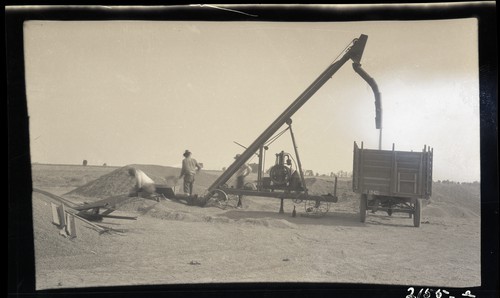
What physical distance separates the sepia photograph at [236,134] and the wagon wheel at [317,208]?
34 centimetres

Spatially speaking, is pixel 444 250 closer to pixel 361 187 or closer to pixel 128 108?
pixel 361 187

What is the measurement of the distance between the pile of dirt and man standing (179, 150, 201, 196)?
0.12 m

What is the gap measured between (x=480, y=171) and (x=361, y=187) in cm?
200

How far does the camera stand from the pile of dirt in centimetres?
696

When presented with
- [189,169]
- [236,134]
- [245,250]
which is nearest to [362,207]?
[245,250]

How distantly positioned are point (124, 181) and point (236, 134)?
201 cm

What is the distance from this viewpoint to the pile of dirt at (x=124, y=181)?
6.96 metres

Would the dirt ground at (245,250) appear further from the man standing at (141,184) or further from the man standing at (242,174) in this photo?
the man standing at (242,174)

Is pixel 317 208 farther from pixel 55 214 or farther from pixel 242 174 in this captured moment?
pixel 55 214

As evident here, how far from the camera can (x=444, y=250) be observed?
680 centimetres

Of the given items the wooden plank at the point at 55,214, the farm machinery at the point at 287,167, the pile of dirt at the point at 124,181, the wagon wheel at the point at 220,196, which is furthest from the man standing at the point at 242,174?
the wooden plank at the point at 55,214

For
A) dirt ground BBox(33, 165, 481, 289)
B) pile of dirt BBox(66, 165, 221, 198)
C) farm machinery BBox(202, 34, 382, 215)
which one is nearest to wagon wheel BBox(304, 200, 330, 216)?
farm machinery BBox(202, 34, 382, 215)

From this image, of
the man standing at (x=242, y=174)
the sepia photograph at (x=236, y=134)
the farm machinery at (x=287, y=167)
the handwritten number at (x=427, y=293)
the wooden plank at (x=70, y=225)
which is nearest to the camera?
the handwritten number at (x=427, y=293)

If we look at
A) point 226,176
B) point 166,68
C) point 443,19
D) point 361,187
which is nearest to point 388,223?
point 361,187
